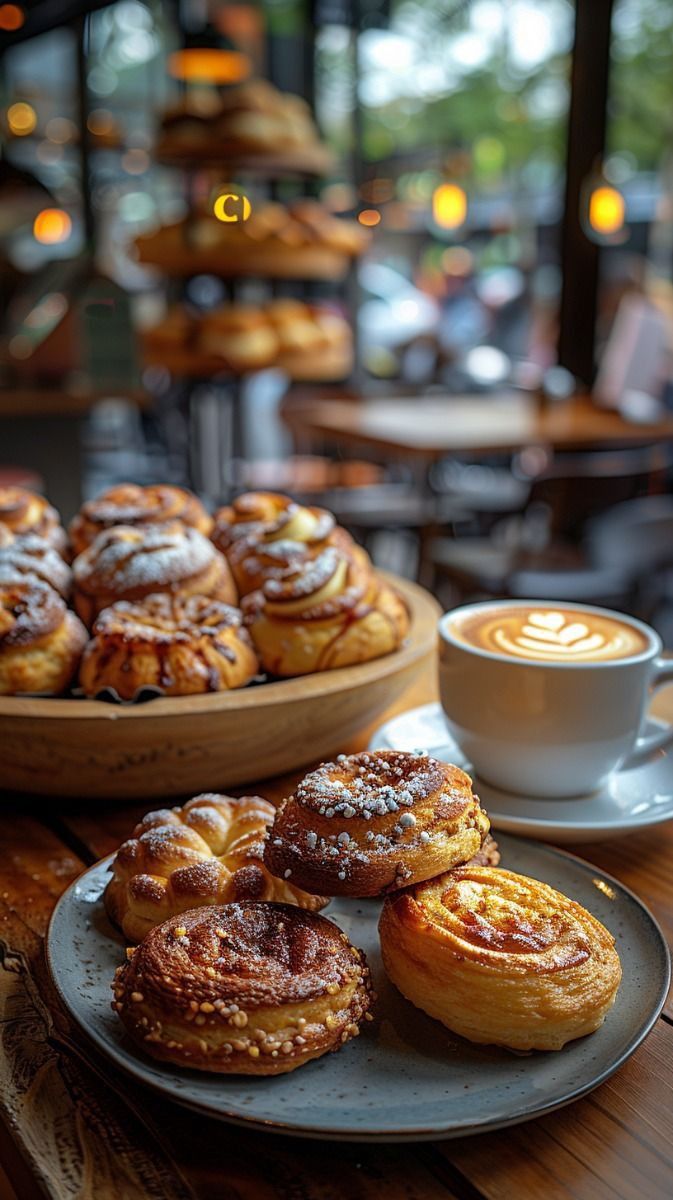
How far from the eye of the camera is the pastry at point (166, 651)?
3.57 feet

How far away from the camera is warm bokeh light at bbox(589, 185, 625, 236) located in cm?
577

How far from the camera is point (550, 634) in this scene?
1.12m

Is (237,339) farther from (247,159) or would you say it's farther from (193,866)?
(193,866)

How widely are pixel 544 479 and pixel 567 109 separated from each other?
10.0 ft

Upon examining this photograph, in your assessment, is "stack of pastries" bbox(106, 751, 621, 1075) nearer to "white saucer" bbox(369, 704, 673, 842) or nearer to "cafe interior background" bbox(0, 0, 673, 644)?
"white saucer" bbox(369, 704, 673, 842)

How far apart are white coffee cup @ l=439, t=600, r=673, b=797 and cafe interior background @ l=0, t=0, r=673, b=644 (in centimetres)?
85

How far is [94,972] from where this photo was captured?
76 cm

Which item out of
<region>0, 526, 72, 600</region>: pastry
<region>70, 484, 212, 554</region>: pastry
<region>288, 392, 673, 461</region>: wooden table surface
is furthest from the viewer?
<region>288, 392, 673, 461</region>: wooden table surface

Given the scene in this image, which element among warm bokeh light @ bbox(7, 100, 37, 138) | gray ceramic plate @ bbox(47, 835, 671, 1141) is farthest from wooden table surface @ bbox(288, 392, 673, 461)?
warm bokeh light @ bbox(7, 100, 37, 138)

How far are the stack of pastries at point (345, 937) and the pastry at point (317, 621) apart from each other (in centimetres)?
35

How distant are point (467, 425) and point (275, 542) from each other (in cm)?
357

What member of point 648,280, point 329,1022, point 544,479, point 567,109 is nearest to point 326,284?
point 648,280

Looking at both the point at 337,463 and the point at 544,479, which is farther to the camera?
the point at 337,463

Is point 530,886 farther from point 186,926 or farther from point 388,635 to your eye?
point 388,635
